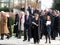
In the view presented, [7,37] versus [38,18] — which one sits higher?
[38,18]

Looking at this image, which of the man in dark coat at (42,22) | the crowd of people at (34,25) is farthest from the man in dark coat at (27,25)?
the man in dark coat at (42,22)

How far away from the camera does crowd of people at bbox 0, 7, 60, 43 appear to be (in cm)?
2162

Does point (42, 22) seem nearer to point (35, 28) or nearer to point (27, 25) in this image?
point (27, 25)

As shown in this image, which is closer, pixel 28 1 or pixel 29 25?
pixel 29 25

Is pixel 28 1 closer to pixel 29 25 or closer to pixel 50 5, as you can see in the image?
pixel 50 5

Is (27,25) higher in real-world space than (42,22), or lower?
lower

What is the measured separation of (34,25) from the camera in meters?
21.5

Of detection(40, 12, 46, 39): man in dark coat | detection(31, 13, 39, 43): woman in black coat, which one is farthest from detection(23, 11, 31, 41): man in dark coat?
detection(40, 12, 46, 39): man in dark coat

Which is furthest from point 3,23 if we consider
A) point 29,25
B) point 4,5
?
point 4,5

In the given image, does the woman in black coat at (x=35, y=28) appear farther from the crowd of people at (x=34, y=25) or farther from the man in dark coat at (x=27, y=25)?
the man in dark coat at (x=27, y=25)

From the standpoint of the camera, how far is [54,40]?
23.6 metres

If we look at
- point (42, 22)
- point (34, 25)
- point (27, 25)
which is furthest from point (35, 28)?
point (42, 22)

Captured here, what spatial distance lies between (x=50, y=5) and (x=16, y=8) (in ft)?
9.61

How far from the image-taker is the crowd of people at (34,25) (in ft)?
70.9
